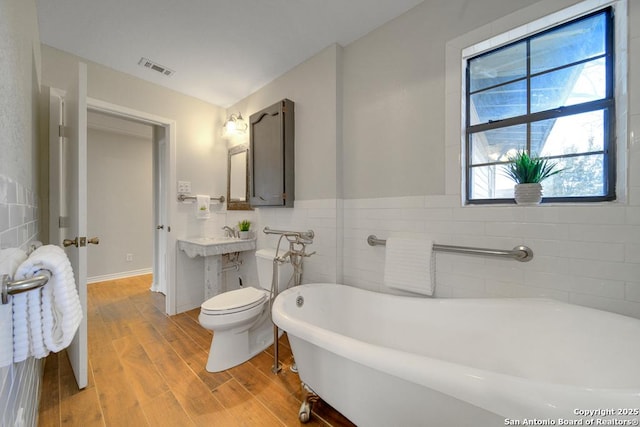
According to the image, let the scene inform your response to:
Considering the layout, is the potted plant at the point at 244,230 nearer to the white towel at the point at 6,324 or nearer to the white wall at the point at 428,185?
the white wall at the point at 428,185

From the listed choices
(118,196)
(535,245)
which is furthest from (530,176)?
(118,196)

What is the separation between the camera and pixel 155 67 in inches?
87.4

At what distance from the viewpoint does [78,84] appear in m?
1.46

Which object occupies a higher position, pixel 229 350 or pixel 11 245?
pixel 11 245

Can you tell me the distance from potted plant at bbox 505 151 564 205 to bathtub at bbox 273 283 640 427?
20.5 inches

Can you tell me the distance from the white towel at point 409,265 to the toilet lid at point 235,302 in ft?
3.23

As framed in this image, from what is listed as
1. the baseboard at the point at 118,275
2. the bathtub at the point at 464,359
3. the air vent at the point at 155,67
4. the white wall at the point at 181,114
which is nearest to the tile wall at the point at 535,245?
the bathtub at the point at 464,359

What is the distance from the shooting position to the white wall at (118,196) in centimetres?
357

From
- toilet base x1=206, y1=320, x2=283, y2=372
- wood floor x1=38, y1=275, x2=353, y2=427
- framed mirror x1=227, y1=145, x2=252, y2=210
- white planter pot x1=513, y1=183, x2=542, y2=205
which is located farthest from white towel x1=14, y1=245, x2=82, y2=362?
framed mirror x1=227, y1=145, x2=252, y2=210

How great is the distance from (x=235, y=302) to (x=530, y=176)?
2.01 meters

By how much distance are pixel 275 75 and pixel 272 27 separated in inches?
23.6

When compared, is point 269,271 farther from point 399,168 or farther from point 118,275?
point 118,275

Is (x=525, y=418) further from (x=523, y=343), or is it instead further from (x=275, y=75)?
(x=275, y=75)

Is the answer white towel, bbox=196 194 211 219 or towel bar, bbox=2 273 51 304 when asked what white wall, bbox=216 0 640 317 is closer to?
white towel, bbox=196 194 211 219
